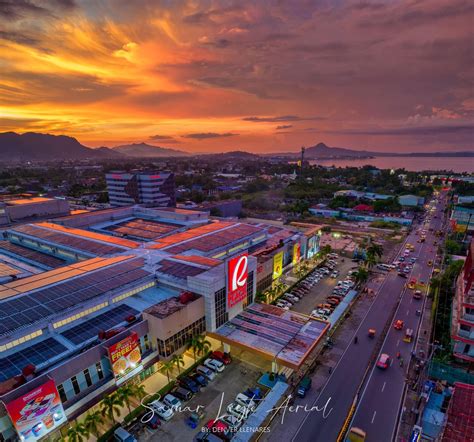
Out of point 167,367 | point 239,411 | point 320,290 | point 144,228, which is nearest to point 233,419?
point 239,411

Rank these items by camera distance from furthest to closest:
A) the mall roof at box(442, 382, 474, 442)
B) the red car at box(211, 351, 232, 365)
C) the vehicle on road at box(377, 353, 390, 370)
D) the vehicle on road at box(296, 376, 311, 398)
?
the red car at box(211, 351, 232, 365) → the vehicle on road at box(377, 353, 390, 370) → the vehicle on road at box(296, 376, 311, 398) → the mall roof at box(442, 382, 474, 442)

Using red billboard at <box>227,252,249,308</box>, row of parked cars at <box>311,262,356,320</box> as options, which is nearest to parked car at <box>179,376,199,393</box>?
red billboard at <box>227,252,249,308</box>

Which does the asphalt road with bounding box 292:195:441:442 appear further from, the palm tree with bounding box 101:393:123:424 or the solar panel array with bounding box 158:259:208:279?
the solar panel array with bounding box 158:259:208:279

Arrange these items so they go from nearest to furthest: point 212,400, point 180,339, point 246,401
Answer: point 246,401
point 212,400
point 180,339

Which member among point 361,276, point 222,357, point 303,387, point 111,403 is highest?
point 361,276

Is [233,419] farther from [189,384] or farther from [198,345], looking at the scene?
[198,345]
